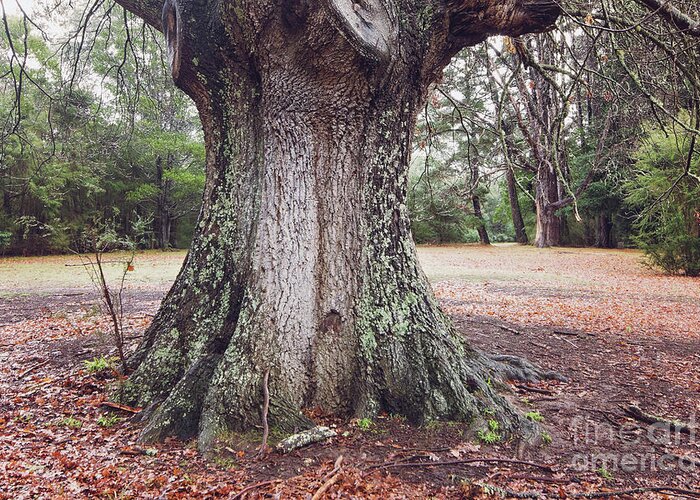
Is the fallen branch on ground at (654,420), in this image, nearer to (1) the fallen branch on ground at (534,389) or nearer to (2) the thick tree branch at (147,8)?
(1) the fallen branch on ground at (534,389)

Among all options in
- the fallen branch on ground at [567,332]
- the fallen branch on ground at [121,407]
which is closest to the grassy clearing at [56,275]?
the fallen branch on ground at [121,407]

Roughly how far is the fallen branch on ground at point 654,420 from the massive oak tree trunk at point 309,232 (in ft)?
3.03

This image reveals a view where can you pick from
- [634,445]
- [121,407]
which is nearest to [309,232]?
[121,407]

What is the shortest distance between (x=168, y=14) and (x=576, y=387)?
433cm

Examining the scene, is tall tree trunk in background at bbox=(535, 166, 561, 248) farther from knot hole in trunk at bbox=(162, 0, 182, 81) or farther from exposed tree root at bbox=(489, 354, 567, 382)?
knot hole in trunk at bbox=(162, 0, 182, 81)

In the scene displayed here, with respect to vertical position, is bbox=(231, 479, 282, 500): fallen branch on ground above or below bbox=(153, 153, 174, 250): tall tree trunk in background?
below

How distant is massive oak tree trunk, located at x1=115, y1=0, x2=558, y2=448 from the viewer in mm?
2715

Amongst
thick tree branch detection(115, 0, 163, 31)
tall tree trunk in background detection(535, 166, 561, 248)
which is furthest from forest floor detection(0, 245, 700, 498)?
tall tree trunk in background detection(535, 166, 561, 248)

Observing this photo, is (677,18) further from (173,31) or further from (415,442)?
(173,31)

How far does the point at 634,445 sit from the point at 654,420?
1.38 feet

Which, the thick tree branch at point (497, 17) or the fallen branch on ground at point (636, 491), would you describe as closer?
the fallen branch on ground at point (636, 491)

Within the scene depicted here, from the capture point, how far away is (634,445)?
A: 8.39 feet

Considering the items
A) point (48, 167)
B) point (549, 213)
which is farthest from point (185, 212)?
point (549, 213)

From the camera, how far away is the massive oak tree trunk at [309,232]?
271 cm
